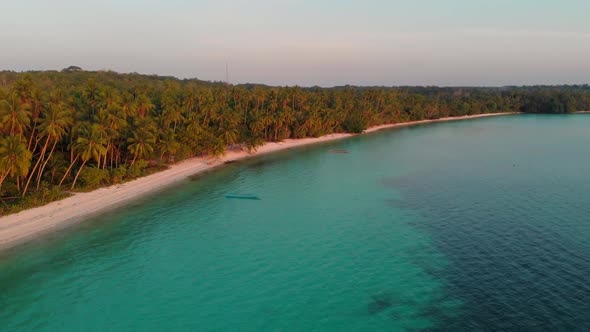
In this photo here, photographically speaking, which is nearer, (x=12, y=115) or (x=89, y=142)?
(x=12, y=115)

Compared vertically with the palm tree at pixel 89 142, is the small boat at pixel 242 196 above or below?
below

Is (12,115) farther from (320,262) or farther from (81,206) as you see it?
(320,262)

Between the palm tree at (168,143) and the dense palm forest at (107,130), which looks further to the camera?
the palm tree at (168,143)

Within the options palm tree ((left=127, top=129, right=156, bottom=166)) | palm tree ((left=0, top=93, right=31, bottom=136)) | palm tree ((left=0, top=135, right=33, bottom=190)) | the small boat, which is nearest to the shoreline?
palm tree ((left=127, top=129, right=156, bottom=166))

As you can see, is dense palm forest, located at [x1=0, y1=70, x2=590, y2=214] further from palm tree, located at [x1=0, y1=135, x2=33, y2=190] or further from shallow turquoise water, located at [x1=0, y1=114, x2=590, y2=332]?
shallow turquoise water, located at [x1=0, y1=114, x2=590, y2=332]

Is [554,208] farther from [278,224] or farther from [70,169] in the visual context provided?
[70,169]

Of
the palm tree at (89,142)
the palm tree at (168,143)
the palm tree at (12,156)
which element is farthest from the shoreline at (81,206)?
the palm tree at (89,142)

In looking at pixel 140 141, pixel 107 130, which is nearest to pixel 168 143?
pixel 140 141

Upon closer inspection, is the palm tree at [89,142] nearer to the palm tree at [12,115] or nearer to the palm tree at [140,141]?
the palm tree at [12,115]

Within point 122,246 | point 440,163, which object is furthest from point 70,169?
point 440,163
